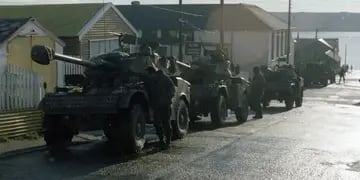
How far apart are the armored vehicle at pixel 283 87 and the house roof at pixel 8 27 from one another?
1140cm

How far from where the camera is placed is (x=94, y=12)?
3403 cm

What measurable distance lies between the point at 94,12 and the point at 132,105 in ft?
71.3

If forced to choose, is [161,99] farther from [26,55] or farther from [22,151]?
[26,55]

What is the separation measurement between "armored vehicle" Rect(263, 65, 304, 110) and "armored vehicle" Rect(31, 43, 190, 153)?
15.7m

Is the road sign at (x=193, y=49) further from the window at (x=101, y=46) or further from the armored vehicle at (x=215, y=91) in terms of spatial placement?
the armored vehicle at (x=215, y=91)

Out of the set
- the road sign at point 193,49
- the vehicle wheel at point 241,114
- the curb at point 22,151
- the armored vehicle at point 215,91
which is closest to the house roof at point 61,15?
the road sign at point 193,49

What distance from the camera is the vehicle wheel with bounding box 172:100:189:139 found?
50.1ft

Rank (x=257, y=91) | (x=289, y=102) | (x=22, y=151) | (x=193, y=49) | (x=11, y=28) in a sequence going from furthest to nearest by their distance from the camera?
(x=193, y=49)
(x=289, y=102)
(x=257, y=91)
(x=11, y=28)
(x=22, y=151)

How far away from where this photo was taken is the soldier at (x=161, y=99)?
13.8m

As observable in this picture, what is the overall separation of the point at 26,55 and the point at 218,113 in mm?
8373

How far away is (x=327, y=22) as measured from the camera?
103 meters

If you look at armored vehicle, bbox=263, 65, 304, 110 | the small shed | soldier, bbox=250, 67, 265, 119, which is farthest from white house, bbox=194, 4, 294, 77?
soldier, bbox=250, 67, 265, 119

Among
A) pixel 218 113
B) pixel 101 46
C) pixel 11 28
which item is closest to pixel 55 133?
pixel 218 113

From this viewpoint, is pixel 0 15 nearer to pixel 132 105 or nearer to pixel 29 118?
pixel 29 118
